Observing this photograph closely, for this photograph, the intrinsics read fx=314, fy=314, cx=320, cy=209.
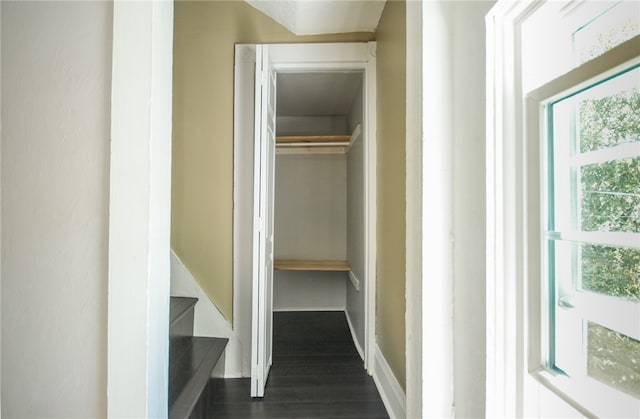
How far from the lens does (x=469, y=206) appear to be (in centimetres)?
81

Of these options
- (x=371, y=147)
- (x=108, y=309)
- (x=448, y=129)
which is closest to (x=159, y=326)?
(x=108, y=309)

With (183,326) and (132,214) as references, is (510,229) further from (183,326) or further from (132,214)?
(183,326)

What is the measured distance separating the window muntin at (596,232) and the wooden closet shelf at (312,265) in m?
2.40

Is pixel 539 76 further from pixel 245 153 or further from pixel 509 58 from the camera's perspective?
pixel 245 153

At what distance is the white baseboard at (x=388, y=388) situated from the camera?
1.48 metres

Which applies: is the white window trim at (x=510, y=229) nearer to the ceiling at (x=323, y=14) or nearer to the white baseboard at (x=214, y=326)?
the ceiling at (x=323, y=14)

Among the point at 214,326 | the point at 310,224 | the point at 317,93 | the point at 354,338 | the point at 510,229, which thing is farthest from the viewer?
the point at 310,224

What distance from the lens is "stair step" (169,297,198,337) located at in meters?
1.60

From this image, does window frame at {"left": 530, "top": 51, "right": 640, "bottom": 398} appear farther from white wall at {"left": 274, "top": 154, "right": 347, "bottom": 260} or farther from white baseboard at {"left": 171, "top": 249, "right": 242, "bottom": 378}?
white wall at {"left": 274, "top": 154, "right": 347, "bottom": 260}

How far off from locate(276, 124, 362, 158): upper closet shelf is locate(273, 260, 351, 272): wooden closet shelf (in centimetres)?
118

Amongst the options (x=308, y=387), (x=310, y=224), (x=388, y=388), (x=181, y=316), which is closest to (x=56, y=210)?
(x=181, y=316)

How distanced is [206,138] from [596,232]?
202 cm

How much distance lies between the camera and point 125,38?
3.07 ft

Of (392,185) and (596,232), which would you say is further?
(392,185)
